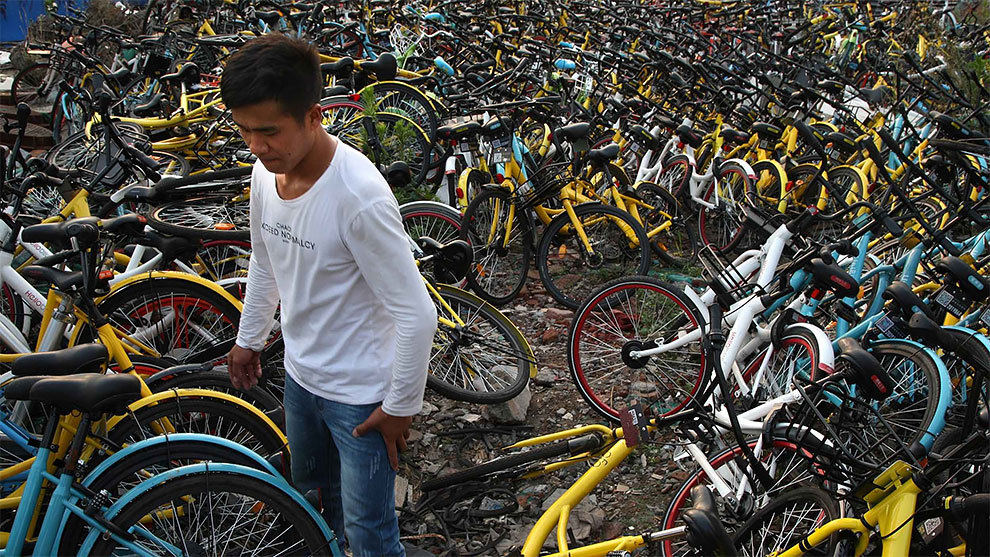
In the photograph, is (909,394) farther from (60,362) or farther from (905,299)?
(60,362)

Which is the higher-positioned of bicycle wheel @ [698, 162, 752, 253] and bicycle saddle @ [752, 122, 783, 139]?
bicycle saddle @ [752, 122, 783, 139]

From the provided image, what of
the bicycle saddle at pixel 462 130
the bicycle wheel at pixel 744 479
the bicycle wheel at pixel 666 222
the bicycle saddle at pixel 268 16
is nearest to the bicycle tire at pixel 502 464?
the bicycle wheel at pixel 744 479

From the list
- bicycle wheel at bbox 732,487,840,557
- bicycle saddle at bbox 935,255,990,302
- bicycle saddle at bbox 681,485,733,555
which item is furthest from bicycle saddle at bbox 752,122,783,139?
bicycle saddle at bbox 681,485,733,555

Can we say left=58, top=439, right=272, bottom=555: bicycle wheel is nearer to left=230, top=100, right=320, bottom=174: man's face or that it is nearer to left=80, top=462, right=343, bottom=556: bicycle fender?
left=80, top=462, right=343, bottom=556: bicycle fender

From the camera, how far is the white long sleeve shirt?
6.04ft

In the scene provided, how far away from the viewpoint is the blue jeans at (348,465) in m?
2.11

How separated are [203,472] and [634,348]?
7.85 ft

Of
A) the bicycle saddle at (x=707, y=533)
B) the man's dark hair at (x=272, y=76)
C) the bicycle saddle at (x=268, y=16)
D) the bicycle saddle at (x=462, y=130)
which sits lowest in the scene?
the bicycle saddle at (x=707, y=533)

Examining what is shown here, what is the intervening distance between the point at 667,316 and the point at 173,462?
9.19 ft

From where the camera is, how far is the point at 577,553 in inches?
98.9

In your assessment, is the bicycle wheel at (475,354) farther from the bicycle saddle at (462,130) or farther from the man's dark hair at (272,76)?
the man's dark hair at (272,76)

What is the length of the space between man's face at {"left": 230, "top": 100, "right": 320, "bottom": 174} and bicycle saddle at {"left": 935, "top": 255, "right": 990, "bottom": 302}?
274cm

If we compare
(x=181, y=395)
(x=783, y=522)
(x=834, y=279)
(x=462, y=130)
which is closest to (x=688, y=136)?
(x=462, y=130)

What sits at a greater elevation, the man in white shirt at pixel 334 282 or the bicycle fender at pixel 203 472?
the man in white shirt at pixel 334 282
